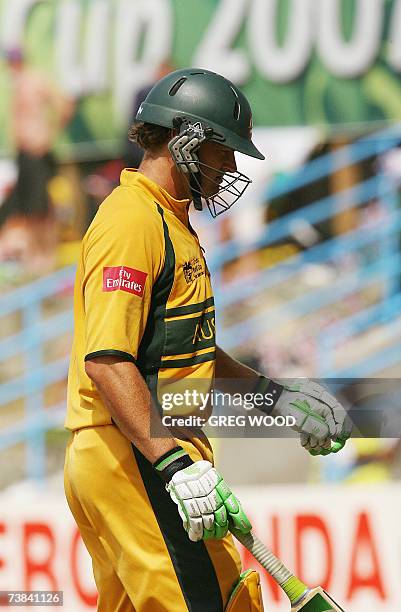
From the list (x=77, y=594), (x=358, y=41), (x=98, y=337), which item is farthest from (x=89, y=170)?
(x=98, y=337)

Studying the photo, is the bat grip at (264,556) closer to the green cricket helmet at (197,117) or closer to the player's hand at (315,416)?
the player's hand at (315,416)

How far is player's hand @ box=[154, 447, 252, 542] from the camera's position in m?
2.63

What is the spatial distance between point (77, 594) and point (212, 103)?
2.46 m

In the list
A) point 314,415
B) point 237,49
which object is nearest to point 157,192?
point 314,415

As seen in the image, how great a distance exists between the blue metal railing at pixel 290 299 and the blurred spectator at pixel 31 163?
0.60ft

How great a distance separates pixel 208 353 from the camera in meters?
2.95

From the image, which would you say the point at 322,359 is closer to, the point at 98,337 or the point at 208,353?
the point at 208,353

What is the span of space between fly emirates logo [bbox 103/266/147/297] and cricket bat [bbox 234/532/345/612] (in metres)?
0.70

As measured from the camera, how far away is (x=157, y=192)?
2.95 meters

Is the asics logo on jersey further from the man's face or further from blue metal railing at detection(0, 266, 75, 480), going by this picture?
blue metal railing at detection(0, 266, 75, 480)

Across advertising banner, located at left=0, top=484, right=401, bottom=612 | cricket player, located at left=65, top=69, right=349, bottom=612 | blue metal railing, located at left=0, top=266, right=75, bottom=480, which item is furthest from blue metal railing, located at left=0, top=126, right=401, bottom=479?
cricket player, located at left=65, top=69, right=349, bottom=612

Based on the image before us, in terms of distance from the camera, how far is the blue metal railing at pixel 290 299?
5234 mm

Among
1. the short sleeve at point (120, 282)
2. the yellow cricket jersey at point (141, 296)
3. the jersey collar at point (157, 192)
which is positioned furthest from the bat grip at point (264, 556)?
the jersey collar at point (157, 192)

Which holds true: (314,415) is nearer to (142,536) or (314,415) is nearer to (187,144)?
(142,536)
